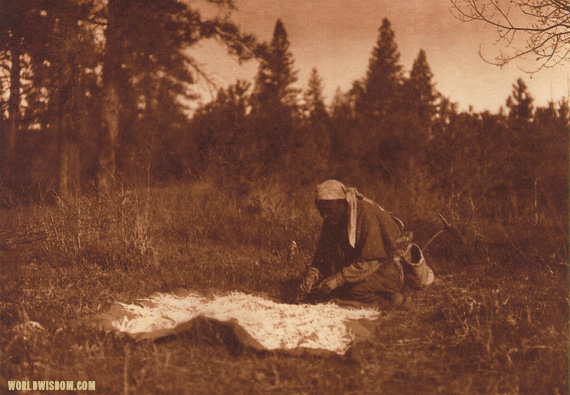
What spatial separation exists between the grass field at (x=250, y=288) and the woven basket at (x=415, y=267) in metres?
0.21

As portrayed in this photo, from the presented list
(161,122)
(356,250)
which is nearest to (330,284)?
(356,250)

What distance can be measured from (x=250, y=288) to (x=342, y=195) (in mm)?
1635

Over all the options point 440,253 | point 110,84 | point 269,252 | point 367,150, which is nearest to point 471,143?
point 440,253

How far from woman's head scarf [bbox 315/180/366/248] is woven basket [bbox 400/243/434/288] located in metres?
0.71

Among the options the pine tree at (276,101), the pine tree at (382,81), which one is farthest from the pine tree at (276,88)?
the pine tree at (382,81)

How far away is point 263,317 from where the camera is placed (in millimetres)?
4117

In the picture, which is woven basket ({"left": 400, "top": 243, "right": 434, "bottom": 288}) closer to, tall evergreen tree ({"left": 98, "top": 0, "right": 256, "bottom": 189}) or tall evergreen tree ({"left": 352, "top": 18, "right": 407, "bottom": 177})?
tall evergreen tree ({"left": 98, "top": 0, "right": 256, "bottom": 189})

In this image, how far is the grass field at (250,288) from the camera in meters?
3.47

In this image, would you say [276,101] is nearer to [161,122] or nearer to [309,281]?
[161,122]

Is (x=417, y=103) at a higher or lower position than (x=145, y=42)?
higher

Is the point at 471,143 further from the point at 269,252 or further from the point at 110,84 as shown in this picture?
the point at 110,84

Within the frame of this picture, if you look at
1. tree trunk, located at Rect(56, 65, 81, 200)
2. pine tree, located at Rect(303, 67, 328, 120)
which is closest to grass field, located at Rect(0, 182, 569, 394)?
tree trunk, located at Rect(56, 65, 81, 200)

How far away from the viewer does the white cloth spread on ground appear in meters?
3.82

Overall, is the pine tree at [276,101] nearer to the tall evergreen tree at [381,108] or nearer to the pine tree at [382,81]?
the tall evergreen tree at [381,108]
